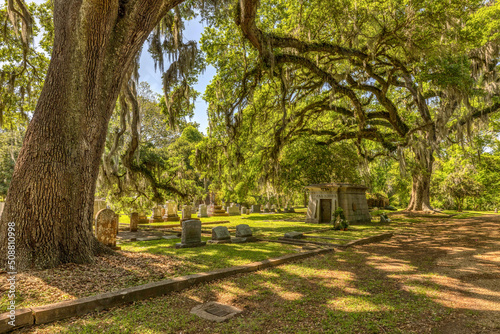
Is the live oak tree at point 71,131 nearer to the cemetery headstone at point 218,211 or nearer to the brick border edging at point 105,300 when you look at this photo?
the brick border edging at point 105,300

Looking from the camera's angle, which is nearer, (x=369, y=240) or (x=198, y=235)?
(x=198, y=235)

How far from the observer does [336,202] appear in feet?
52.7

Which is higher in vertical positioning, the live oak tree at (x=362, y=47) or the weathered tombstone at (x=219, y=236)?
the live oak tree at (x=362, y=47)

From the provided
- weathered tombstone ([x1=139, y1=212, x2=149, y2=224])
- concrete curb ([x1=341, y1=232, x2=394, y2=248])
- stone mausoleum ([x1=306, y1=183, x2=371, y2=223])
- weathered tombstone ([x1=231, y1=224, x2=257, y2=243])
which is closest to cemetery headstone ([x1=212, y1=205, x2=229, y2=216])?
weathered tombstone ([x1=139, y1=212, x2=149, y2=224])

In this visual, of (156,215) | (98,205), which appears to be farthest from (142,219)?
(98,205)

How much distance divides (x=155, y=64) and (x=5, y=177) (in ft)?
104

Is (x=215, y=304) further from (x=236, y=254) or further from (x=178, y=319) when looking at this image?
(x=236, y=254)

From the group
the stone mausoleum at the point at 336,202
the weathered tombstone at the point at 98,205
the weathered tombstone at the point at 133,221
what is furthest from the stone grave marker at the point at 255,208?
the weathered tombstone at the point at 133,221

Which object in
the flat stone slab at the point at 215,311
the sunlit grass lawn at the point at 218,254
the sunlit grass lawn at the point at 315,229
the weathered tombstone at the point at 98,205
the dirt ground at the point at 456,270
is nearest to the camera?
the dirt ground at the point at 456,270

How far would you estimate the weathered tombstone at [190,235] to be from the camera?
8.50 metres

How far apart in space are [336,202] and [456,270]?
1017 centimetres

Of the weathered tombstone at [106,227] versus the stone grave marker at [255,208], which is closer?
the weathered tombstone at [106,227]

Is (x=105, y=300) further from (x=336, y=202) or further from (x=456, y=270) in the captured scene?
(x=336, y=202)

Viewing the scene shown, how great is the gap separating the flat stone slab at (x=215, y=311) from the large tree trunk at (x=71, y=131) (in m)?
2.96
